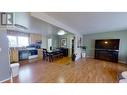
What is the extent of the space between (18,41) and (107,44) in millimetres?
6498

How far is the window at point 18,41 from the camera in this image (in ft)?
23.6

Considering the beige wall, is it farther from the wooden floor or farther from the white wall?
the white wall

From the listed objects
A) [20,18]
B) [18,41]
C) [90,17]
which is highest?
[90,17]

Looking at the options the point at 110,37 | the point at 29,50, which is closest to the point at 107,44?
the point at 110,37

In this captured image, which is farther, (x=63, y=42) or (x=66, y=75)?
(x=63, y=42)

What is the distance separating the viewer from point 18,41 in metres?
7.62

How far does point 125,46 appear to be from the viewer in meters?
6.88

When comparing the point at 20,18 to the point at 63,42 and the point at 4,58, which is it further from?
the point at 63,42

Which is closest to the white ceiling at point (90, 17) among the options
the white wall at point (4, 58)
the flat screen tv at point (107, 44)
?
the white wall at point (4, 58)

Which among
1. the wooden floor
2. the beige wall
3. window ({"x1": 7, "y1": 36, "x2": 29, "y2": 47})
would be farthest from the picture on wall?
the wooden floor

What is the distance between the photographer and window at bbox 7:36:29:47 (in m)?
7.19
